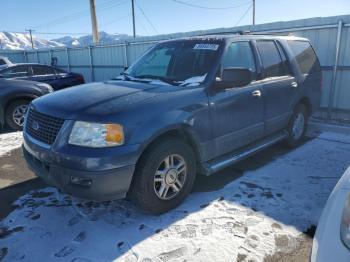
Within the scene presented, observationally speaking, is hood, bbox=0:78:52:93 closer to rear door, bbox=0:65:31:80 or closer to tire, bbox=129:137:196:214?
rear door, bbox=0:65:31:80

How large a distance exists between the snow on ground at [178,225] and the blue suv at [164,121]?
34cm

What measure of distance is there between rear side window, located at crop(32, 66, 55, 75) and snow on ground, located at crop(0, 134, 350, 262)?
6.74 metres

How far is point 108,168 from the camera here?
2865 mm

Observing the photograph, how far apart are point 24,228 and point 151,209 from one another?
51.4 inches

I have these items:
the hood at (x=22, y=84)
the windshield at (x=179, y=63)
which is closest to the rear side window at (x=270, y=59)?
the windshield at (x=179, y=63)

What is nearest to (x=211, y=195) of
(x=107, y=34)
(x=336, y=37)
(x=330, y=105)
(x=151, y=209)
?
(x=151, y=209)

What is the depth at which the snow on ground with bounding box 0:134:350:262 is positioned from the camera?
2861 mm

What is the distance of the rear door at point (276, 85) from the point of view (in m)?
4.63

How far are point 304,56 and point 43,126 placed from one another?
4533 mm

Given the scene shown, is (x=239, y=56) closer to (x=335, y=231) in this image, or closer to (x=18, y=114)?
(x=335, y=231)

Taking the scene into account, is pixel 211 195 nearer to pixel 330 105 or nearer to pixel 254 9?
pixel 330 105

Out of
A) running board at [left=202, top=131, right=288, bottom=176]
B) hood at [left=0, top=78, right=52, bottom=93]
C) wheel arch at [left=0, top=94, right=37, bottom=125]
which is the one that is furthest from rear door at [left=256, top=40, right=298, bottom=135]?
wheel arch at [left=0, top=94, right=37, bottom=125]

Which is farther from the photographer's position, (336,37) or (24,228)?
(336,37)

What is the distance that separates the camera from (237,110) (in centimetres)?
404
